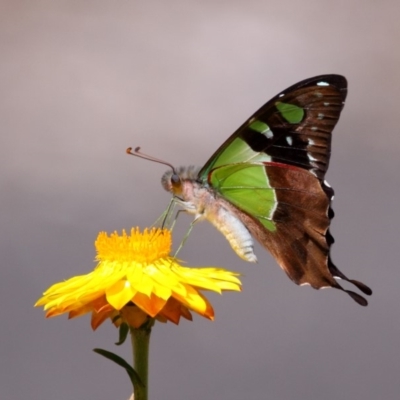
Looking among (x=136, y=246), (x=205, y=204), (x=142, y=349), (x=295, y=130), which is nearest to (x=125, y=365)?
(x=142, y=349)

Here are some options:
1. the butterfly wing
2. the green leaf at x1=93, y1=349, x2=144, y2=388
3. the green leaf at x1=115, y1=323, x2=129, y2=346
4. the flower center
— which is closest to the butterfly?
the butterfly wing

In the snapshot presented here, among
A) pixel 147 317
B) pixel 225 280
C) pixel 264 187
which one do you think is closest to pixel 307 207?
pixel 264 187

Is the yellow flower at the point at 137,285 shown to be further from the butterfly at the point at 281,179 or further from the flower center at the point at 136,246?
the butterfly at the point at 281,179

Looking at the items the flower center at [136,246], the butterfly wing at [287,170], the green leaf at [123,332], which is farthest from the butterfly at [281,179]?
the green leaf at [123,332]

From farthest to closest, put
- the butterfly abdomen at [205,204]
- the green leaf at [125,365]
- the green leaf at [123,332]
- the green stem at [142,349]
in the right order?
the butterfly abdomen at [205,204]
the green leaf at [123,332]
the green stem at [142,349]
the green leaf at [125,365]

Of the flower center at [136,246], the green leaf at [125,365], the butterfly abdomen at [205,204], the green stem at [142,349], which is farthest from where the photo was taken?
the butterfly abdomen at [205,204]

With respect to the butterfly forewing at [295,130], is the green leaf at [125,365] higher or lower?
lower

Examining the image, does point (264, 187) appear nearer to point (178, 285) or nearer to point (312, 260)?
point (312, 260)
